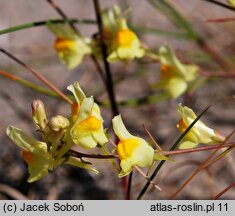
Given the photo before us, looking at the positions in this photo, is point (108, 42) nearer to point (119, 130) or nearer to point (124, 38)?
point (124, 38)

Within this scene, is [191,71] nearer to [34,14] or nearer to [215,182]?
[215,182]

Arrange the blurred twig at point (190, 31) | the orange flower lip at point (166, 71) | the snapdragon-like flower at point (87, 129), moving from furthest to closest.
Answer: the blurred twig at point (190, 31)
the orange flower lip at point (166, 71)
the snapdragon-like flower at point (87, 129)

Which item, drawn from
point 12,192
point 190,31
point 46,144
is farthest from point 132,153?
point 190,31

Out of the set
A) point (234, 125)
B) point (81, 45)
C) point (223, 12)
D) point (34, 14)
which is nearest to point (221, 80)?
point (234, 125)

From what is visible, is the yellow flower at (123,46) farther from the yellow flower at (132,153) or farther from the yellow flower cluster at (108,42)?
the yellow flower at (132,153)

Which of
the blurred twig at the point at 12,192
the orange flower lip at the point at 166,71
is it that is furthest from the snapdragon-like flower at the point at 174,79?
the blurred twig at the point at 12,192

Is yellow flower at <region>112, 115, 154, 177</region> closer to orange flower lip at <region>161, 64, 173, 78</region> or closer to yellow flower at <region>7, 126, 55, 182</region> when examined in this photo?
yellow flower at <region>7, 126, 55, 182</region>
